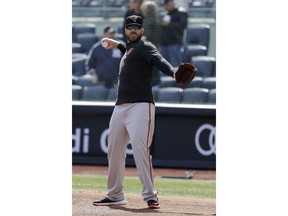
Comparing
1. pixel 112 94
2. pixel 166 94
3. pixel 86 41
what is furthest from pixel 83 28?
pixel 166 94

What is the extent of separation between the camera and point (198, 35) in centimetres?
1557

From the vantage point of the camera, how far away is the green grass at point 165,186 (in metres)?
10.2

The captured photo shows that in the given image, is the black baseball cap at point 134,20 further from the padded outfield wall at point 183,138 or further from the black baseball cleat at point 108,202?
the padded outfield wall at point 183,138

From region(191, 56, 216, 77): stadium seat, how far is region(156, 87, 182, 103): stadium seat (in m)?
0.61

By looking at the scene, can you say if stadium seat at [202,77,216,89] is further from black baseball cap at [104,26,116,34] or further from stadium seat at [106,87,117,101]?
black baseball cap at [104,26,116,34]

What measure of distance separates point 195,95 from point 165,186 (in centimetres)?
420

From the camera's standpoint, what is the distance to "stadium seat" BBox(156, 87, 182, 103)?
50.2ft

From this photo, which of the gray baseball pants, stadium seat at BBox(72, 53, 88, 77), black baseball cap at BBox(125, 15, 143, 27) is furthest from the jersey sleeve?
stadium seat at BBox(72, 53, 88, 77)

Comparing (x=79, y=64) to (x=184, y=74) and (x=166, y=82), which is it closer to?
(x=166, y=82)

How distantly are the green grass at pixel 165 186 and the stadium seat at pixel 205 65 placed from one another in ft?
10.2

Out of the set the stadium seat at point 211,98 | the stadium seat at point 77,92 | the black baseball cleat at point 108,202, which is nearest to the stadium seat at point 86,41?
the stadium seat at point 77,92
